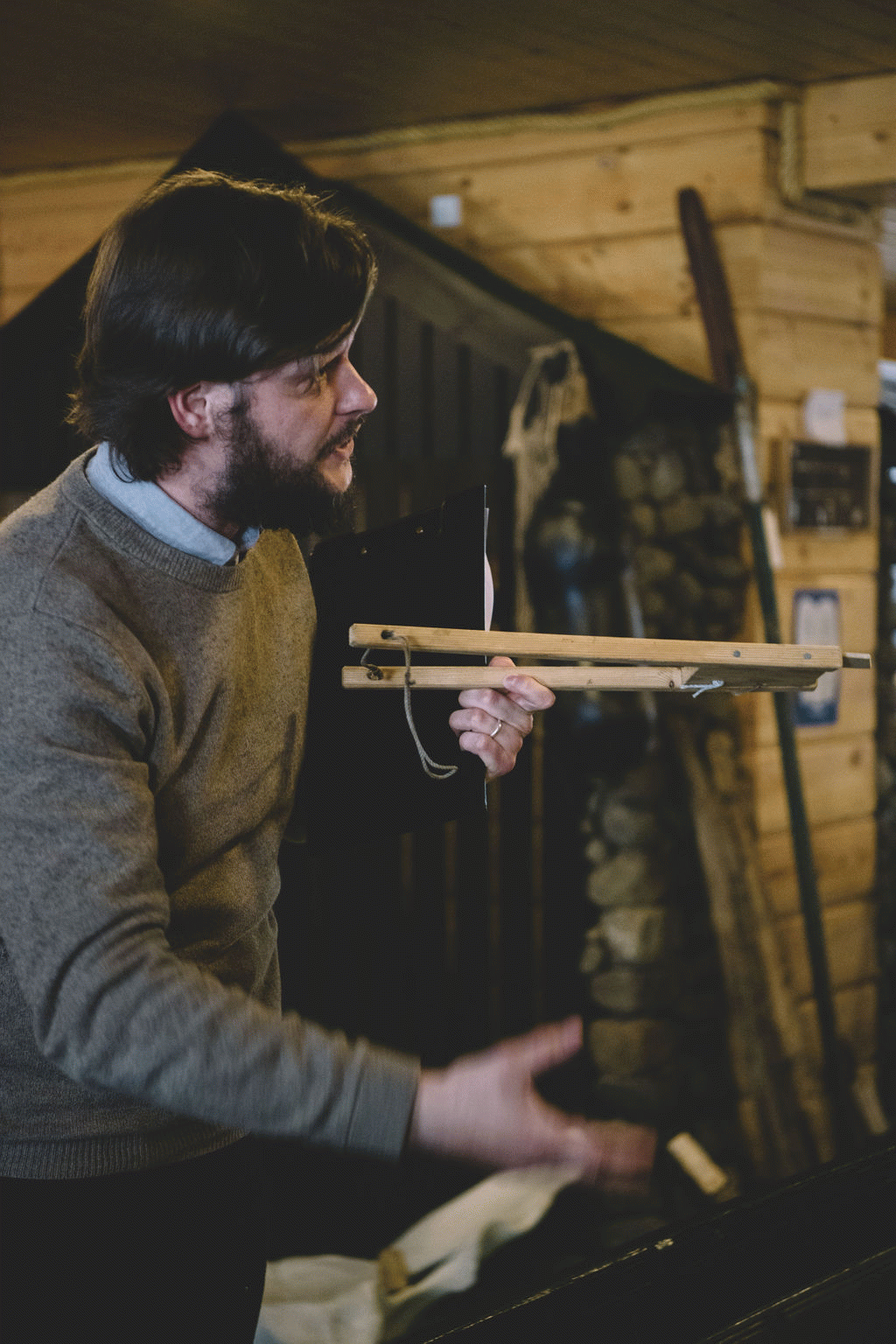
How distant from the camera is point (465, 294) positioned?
2.95m

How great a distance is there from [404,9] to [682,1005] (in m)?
2.40

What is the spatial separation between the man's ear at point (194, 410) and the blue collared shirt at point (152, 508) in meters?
0.07

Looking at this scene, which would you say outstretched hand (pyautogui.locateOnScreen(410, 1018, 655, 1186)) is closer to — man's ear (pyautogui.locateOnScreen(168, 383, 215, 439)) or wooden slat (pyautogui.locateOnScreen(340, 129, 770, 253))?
man's ear (pyautogui.locateOnScreen(168, 383, 215, 439))

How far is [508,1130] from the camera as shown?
3.06 ft

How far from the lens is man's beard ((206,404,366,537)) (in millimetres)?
1201

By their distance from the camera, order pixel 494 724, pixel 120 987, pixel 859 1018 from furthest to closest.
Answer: pixel 859 1018 < pixel 494 724 < pixel 120 987

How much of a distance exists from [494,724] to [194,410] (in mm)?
481

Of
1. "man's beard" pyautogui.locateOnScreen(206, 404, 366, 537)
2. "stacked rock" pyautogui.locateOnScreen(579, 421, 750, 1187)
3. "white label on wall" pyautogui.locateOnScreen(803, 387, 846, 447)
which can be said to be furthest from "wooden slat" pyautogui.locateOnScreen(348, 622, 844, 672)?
"white label on wall" pyautogui.locateOnScreen(803, 387, 846, 447)

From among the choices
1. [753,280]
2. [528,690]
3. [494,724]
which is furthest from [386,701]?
[753,280]

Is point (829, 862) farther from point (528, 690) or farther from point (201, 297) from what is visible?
point (201, 297)

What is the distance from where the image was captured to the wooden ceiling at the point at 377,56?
101 inches

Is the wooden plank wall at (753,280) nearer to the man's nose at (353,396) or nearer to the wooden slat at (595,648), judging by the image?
the wooden slat at (595,648)

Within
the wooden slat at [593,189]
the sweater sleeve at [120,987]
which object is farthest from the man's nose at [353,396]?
the wooden slat at [593,189]

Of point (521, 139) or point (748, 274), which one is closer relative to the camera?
point (748, 274)
